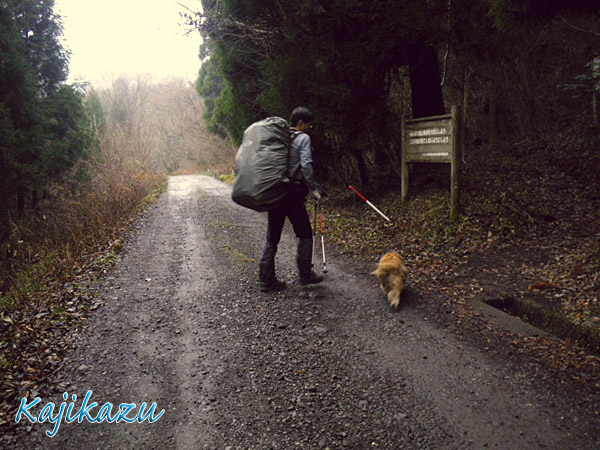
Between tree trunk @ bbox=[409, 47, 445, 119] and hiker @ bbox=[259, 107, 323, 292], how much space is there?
13.8 feet

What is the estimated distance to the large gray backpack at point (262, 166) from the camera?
4766 mm

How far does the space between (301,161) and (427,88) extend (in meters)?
4.86

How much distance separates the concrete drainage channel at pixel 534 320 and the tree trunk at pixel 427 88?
4998 millimetres

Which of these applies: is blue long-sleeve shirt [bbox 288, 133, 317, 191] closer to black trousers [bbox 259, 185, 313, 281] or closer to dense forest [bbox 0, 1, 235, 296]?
black trousers [bbox 259, 185, 313, 281]

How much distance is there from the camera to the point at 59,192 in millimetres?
15039

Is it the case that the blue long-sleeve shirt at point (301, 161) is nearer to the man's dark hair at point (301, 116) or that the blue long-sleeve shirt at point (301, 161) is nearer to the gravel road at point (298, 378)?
the man's dark hair at point (301, 116)

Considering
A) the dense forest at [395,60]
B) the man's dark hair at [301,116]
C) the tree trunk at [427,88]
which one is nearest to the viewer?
the man's dark hair at [301,116]

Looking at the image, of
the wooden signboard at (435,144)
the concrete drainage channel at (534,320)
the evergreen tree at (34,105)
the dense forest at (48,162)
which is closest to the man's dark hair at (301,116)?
the wooden signboard at (435,144)

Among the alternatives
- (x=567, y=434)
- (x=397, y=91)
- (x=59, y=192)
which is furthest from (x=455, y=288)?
(x=59, y=192)

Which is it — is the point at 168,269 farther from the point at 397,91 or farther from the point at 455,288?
the point at 397,91

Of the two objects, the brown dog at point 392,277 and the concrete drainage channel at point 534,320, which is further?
the brown dog at point 392,277

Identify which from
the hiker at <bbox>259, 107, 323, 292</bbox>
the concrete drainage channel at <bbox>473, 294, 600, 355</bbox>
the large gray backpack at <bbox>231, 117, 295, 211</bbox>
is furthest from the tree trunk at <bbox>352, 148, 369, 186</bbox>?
the concrete drainage channel at <bbox>473, 294, 600, 355</bbox>

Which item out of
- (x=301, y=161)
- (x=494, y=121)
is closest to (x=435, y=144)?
(x=301, y=161)

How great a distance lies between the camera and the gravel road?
274 cm
